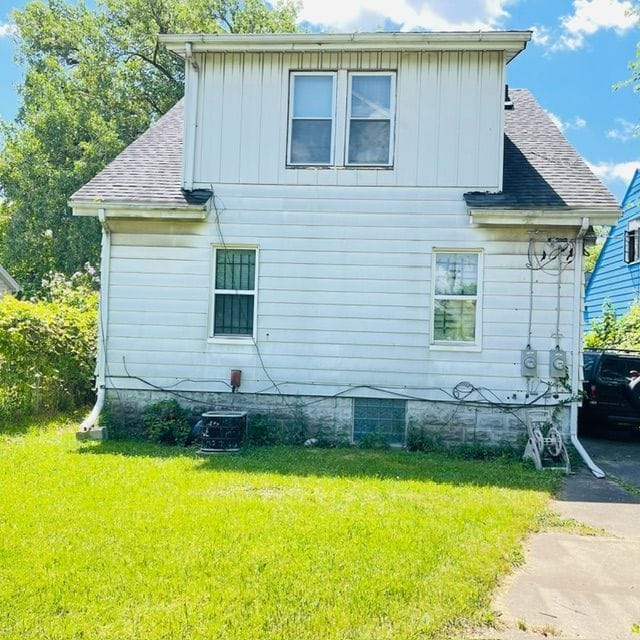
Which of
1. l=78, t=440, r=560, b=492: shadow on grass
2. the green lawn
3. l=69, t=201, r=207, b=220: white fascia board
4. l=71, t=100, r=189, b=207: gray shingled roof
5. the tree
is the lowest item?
l=78, t=440, r=560, b=492: shadow on grass

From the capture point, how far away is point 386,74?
9.05 metres

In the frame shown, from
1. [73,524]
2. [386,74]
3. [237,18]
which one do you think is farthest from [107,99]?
[73,524]

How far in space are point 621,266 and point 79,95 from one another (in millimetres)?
20884

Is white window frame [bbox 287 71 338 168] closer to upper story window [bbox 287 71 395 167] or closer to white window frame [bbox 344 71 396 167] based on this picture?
upper story window [bbox 287 71 395 167]

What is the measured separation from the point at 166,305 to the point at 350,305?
2969 millimetres

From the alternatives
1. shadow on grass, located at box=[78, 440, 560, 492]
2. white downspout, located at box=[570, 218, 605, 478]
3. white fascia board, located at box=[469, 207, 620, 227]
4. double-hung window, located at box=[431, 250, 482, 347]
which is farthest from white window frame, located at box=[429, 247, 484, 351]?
shadow on grass, located at box=[78, 440, 560, 492]

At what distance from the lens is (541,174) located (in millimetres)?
9359

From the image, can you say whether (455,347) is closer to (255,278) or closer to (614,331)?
(255,278)

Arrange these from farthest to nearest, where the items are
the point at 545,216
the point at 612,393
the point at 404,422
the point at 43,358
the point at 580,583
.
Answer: the point at 612,393, the point at 43,358, the point at 404,422, the point at 545,216, the point at 580,583

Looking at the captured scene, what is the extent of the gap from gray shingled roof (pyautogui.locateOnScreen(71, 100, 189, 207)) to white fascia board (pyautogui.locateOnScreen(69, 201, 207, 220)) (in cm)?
7

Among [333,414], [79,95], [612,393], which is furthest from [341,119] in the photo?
[79,95]

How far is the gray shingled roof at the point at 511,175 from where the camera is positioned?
8.64m

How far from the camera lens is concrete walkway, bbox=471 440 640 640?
3363mm

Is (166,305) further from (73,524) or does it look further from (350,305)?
(73,524)
